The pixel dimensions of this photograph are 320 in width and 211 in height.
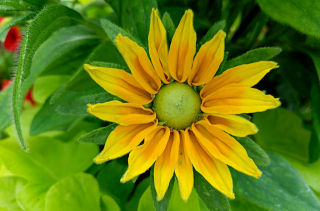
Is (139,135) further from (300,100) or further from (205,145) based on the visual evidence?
(300,100)

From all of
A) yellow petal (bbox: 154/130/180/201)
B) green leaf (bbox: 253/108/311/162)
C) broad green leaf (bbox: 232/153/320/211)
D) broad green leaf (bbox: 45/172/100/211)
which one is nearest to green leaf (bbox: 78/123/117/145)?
yellow petal (bbox: 154/130/180/201)

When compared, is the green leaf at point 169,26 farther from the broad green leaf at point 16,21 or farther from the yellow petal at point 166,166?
the broad green leaf at point 16,21

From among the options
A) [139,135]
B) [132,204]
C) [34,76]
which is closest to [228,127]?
[139,135]

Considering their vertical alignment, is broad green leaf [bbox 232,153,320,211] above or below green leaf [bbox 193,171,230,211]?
below

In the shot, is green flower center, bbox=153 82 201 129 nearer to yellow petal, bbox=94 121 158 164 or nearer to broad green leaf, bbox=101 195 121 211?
yellow petal, bbox=94 121 158 164

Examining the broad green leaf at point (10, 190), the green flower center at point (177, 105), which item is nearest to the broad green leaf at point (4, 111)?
the broad green leaf at point (10, 190)

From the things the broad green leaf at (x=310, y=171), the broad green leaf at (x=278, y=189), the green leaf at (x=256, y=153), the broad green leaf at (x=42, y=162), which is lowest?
the broad green leaf at (x=310, y=171)

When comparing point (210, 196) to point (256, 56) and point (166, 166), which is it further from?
point (256, 56)
